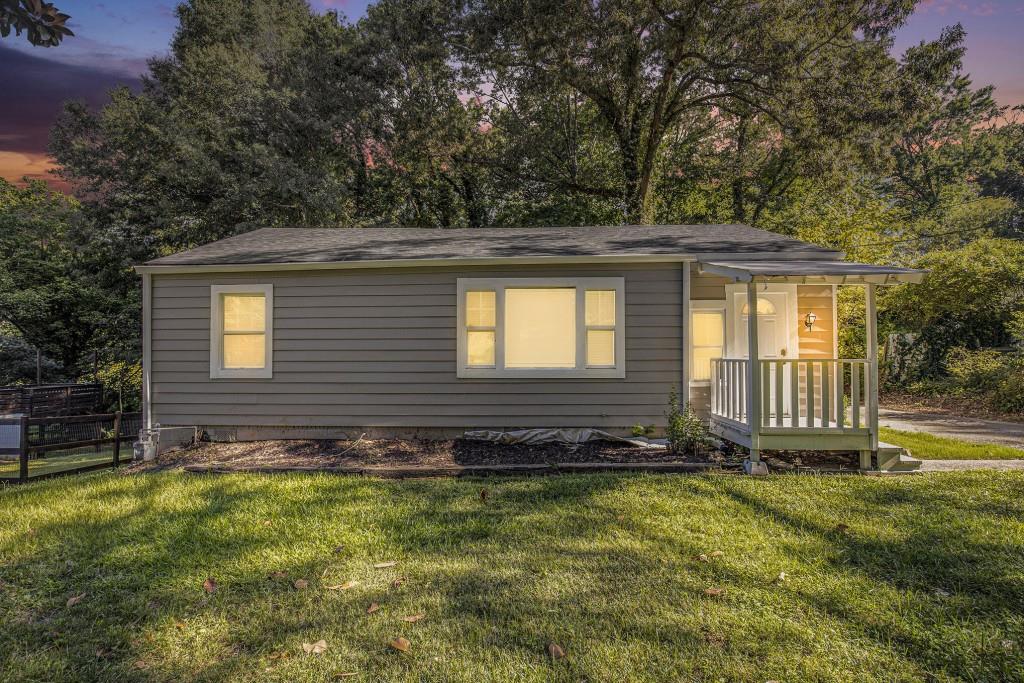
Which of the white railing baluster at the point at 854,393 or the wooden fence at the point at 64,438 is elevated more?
the white railing baluster at the point at 854,393

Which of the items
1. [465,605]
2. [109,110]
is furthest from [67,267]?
[465,605]

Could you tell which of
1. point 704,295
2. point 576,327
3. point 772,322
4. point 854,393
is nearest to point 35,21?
point 576,327

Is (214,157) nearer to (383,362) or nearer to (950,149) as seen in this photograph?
(383,362)

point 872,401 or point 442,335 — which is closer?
point 872,401

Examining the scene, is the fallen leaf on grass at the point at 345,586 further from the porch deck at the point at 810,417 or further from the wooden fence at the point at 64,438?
the wooden fence at the point at 64,438

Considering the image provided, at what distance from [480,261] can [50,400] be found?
9671mm

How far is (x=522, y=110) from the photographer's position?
15867 millimetres

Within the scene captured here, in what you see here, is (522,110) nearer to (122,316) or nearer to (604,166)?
(604,166)

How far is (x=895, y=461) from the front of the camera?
5.75 metres

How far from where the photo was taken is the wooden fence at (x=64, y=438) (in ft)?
22.5

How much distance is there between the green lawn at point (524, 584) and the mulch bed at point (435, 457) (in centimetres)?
100

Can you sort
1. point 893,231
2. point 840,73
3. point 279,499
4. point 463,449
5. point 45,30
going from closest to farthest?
point 45,30, point 279,499, point 463,449, point 840,73, point 893,231

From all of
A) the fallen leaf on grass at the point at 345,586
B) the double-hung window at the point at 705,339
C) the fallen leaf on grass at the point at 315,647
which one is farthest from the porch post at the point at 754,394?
the fallen leaf on grass at the point at 315,647

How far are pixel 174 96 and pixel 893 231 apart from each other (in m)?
22.5
